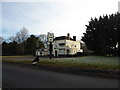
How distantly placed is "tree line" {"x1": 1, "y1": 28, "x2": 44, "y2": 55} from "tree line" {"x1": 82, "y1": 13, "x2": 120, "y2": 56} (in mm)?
33787

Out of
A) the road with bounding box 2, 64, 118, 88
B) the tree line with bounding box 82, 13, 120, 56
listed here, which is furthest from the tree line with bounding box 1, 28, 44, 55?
the road with bounding box 2, 64, 118, 88

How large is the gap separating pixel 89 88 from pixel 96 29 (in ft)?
126

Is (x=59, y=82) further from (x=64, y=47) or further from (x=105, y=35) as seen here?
(x=64, y=47)

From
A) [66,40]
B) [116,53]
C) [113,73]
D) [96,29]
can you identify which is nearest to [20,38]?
[66,40]

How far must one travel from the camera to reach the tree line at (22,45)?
70062mm

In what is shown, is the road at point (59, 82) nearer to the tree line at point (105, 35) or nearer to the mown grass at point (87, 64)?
the mown grass at point (87, 64)

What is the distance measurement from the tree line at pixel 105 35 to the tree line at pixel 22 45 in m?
33.8

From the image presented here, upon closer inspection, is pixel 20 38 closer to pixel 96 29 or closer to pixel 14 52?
pixel 14 52

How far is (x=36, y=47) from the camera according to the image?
244 feet

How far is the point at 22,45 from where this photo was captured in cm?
7300

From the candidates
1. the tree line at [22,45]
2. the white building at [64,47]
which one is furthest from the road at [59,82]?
the tree line at [22,45]

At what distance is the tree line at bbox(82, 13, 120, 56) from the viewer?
40203 millimetres

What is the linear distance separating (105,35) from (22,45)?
45644 mm

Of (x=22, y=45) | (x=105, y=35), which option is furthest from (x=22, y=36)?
(x=105, y=35)
